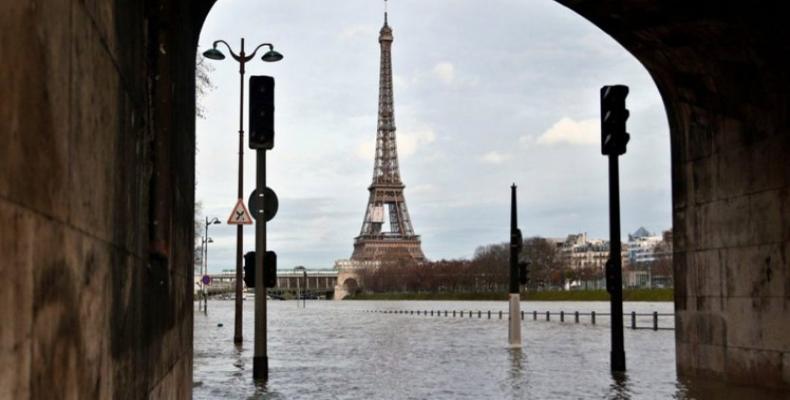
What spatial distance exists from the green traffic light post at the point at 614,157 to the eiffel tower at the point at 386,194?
5278 inches

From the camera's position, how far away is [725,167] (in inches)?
567

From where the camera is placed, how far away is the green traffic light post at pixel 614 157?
15703 mm

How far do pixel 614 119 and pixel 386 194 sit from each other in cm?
13763

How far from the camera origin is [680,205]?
16.2m

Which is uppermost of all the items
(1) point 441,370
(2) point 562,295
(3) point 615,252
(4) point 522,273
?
(3) point 615,252

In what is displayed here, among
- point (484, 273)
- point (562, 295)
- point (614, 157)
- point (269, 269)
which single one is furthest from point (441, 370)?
point (484, 273)

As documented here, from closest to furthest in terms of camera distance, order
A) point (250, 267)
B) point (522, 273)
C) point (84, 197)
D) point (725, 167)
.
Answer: point (84, 197)
point (725, 167)
point (250, 267)
point (522, 273)

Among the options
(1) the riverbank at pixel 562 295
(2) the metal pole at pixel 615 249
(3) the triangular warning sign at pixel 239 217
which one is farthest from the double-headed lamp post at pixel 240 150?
(1) the riverbank at pixel 562 295

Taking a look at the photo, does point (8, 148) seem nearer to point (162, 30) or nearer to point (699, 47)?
point (162, 30)

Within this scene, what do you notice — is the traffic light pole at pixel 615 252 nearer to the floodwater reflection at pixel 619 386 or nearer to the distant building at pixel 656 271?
the floodwater reflection at pixel 619 386

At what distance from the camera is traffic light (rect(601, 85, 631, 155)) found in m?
15.7

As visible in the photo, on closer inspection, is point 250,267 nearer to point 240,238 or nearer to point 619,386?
point 619,386

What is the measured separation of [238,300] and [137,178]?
2226 centimetres

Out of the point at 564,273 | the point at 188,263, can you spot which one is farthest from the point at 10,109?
the point at 564,273
